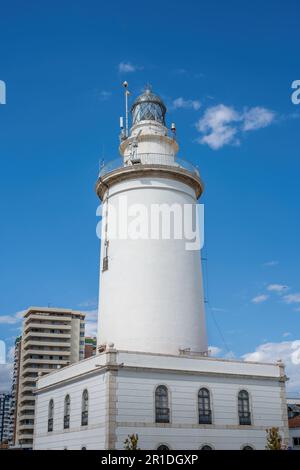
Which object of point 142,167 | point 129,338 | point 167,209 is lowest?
point 129,338

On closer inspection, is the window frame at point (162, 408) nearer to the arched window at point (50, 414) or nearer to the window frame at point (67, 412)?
the window frame at point (67, 412)

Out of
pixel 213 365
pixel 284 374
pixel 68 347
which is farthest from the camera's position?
pixel 68 347

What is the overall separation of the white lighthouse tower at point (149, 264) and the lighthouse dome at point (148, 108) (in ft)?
4.16

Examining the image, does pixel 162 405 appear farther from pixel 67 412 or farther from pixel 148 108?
pixel 148 108

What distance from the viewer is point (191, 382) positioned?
30.6m

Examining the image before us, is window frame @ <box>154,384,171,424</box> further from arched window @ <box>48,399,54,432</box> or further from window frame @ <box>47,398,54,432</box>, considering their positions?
arched window @ <box>48,399,54,432</box>

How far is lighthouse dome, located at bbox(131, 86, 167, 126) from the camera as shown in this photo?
1564 inches

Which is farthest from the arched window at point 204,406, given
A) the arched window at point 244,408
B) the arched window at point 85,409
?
the arched window at point 85,409

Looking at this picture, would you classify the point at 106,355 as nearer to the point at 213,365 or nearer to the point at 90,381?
the point at 90,381

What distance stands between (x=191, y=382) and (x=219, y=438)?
3.24 metres

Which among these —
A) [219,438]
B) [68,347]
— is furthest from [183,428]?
[68,347]

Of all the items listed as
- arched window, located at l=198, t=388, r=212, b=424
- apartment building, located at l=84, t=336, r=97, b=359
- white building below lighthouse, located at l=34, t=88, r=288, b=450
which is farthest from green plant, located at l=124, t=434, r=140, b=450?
apartment building, located at l=84, t=336, r=97, b=359

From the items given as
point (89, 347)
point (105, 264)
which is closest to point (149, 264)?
point (105, 264)

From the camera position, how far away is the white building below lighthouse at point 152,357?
28953 mm
